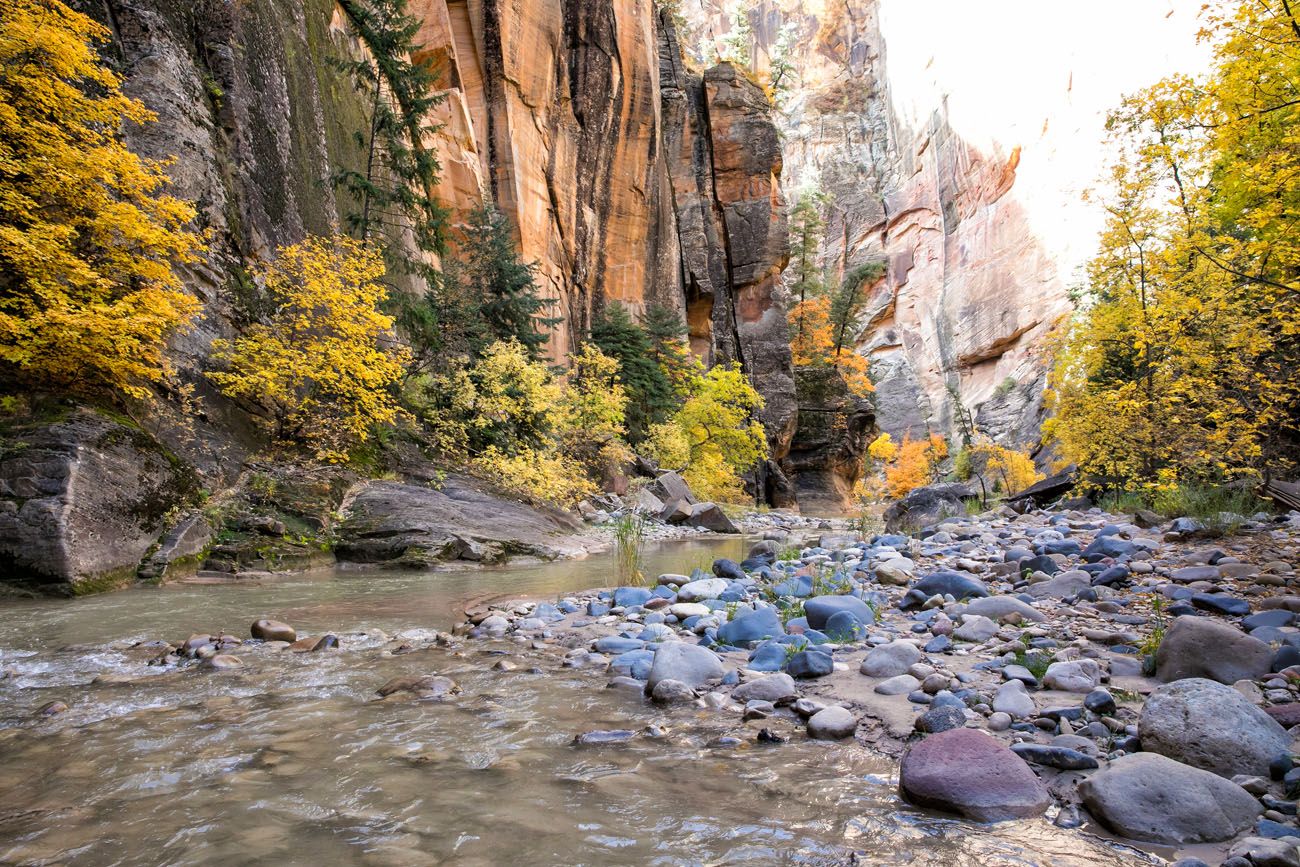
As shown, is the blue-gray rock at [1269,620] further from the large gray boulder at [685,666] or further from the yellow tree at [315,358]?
the yellow tree at [315,358]

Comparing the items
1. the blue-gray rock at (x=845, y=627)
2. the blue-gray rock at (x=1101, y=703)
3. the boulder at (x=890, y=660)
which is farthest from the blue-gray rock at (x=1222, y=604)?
the blue-gray rock at (x=845, y=627)

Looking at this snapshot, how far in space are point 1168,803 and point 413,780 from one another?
2887 mm

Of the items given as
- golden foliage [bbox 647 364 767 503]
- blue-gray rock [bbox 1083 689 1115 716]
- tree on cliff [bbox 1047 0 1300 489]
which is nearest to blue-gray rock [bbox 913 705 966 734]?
blue-gray rock [bbox 1083 689 1115 716]

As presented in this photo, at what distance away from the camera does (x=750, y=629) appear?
5.20 metres

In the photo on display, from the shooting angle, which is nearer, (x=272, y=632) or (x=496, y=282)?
(x=272, y=632)

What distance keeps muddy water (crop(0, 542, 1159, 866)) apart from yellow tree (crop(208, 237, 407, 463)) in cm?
687

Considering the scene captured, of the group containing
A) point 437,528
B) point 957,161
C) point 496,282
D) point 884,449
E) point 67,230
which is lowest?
point 437,528

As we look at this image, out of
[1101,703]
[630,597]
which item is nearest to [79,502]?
[630,597]

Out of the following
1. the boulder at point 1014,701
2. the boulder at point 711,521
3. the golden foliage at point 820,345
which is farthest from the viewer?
the golden foliage at point 820,345

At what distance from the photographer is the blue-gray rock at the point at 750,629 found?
16.9 feet

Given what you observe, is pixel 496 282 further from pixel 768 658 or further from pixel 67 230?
pixel 768 658

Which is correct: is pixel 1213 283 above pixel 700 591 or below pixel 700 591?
above

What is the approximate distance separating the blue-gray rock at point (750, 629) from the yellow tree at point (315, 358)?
8.39 meters

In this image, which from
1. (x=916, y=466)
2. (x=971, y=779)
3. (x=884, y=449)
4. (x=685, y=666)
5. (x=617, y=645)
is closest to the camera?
(x=971, y=779)
